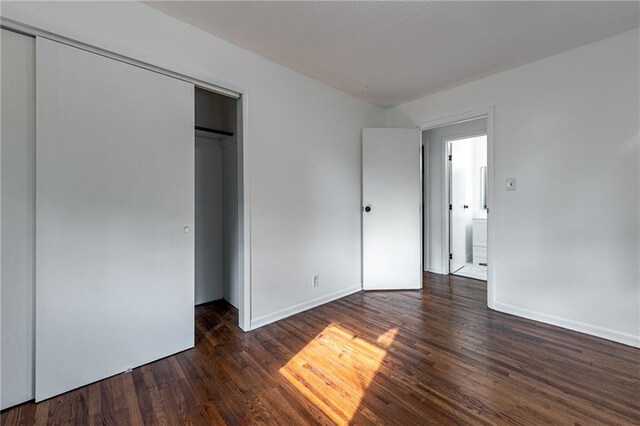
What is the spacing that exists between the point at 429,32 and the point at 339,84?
3.67 ft

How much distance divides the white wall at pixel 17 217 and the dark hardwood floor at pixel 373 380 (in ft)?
0.67

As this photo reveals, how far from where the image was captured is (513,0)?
175 centimetres

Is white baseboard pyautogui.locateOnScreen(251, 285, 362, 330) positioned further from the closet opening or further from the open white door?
the closet opening

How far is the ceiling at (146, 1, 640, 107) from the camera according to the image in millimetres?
1821

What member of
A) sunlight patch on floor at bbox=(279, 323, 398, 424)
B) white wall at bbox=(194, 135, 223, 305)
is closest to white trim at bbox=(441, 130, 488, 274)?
sunlight patch on floor at bbox=(279, 323, 398, 424)

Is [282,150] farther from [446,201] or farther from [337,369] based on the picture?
[446,201]

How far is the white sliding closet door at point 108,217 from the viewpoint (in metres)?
1.52

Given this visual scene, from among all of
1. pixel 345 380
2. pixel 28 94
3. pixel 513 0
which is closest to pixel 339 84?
pixel 513 0

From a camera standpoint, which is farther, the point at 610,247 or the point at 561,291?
the point at 561,291

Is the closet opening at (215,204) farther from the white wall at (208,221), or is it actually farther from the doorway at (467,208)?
the doorway at (467,208)

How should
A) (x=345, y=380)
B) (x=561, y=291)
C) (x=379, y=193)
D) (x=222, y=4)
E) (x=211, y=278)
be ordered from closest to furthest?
(x=345, y=380), (x=222, y=4), (x=561, y=291), (x=211, y=278), (x=379, y=193)

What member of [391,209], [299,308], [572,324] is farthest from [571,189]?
[299,308]

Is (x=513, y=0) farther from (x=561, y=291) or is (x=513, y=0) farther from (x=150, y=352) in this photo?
(x=150, y=352)

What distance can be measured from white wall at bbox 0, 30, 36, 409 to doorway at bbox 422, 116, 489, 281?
4.23m
